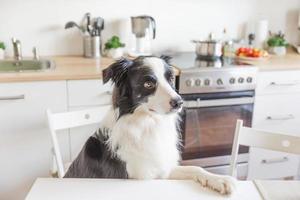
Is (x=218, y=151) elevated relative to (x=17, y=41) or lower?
lower

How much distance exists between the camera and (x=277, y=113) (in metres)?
2.46

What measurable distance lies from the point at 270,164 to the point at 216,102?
74 centimetres

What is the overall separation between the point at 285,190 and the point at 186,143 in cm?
121

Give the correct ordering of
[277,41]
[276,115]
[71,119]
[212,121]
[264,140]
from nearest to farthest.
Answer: [264,140]
[71,119]
[212,121]
[276,115]
[277,41]

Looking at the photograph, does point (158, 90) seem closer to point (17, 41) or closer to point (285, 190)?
point (285, 190)

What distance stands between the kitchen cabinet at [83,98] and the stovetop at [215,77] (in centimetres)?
50

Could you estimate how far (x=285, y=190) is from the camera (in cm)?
115

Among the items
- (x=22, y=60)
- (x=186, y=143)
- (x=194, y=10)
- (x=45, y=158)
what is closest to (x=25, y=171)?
(x=45, y=158)

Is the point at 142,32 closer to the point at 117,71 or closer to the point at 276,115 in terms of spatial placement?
the point at 276,115

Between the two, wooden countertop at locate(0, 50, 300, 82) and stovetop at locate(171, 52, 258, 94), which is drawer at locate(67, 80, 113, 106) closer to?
wooden countertop at locate(0, 50, 300, 82)

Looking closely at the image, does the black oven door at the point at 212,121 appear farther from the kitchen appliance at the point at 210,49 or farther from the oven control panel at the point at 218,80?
the kitchen appliance at the point at 210,49

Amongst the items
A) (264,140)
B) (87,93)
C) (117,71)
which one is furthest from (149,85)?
(87,93)

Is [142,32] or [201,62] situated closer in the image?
[201,62]

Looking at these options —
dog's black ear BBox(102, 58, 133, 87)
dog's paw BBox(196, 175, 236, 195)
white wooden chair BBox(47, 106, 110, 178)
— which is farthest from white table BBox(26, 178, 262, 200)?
white wooden chair BBox(47, 106, 110, 178)
